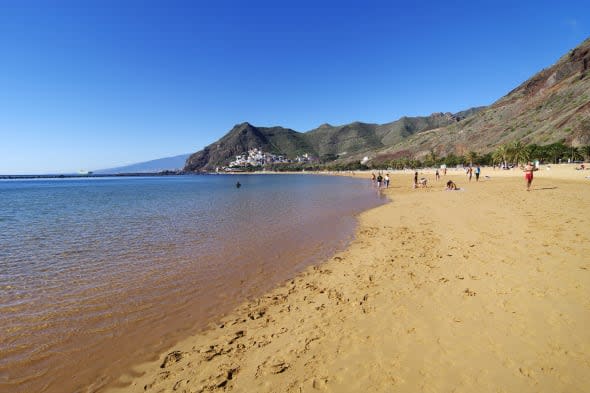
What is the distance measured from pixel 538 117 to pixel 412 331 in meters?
143

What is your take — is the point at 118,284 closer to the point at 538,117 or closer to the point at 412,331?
the point at 412,331

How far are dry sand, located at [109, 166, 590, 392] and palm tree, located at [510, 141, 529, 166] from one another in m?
78.9

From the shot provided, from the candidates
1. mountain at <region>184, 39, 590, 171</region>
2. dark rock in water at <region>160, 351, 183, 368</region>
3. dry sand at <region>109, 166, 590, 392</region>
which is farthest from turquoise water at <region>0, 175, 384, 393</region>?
mountain at <region>184, 39, 590, 171</region>

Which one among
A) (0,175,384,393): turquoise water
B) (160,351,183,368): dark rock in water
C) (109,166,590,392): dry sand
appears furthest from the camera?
(0,175,384,393): turquoise water

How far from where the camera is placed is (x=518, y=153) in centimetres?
7469

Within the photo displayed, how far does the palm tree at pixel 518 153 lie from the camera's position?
7380 centimetres

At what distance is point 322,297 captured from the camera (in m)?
7.66

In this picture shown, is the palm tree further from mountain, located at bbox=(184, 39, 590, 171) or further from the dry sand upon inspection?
the dry sand

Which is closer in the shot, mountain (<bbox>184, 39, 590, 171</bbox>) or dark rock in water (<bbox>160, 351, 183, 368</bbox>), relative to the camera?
dark rock in water (<bbox>160, 351, 183, 368</bbox>)

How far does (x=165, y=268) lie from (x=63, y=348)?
4813mm

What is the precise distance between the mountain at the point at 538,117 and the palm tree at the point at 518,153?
53.4 feet

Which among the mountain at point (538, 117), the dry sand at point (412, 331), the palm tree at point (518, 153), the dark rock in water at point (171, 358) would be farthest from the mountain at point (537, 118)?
the dark rock in water at point (171, 358)

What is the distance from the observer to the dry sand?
4.34 m

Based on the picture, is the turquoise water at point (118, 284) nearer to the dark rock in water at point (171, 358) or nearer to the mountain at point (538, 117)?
the dark rock in water at point (171, 358)
